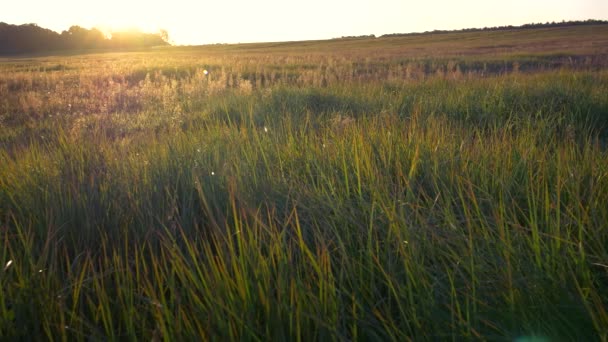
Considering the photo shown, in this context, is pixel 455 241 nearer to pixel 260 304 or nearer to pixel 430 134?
pixel 260 304

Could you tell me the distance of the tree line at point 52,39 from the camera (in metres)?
71.8

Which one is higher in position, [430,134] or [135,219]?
[430,134]

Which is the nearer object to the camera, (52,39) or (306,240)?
(306,240)

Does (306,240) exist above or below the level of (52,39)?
below

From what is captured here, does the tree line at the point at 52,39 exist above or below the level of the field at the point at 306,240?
above

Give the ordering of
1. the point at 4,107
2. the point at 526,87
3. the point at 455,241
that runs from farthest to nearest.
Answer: the point at 4,107, the point at 526,87, the point at 455,241

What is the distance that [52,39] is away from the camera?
75562 millimetres

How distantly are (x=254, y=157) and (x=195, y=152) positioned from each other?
558 millimetres

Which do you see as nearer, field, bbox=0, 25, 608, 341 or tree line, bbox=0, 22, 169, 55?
field, bbox=0, 25, 608, 341

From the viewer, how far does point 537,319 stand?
4.17ft

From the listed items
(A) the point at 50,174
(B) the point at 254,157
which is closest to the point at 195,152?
(B) the point at 254,157

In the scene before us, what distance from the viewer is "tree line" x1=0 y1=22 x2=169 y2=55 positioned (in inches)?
2827

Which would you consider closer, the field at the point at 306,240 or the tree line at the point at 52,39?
the field at the point at 306,240

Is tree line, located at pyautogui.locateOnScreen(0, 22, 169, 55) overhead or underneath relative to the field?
overhead
